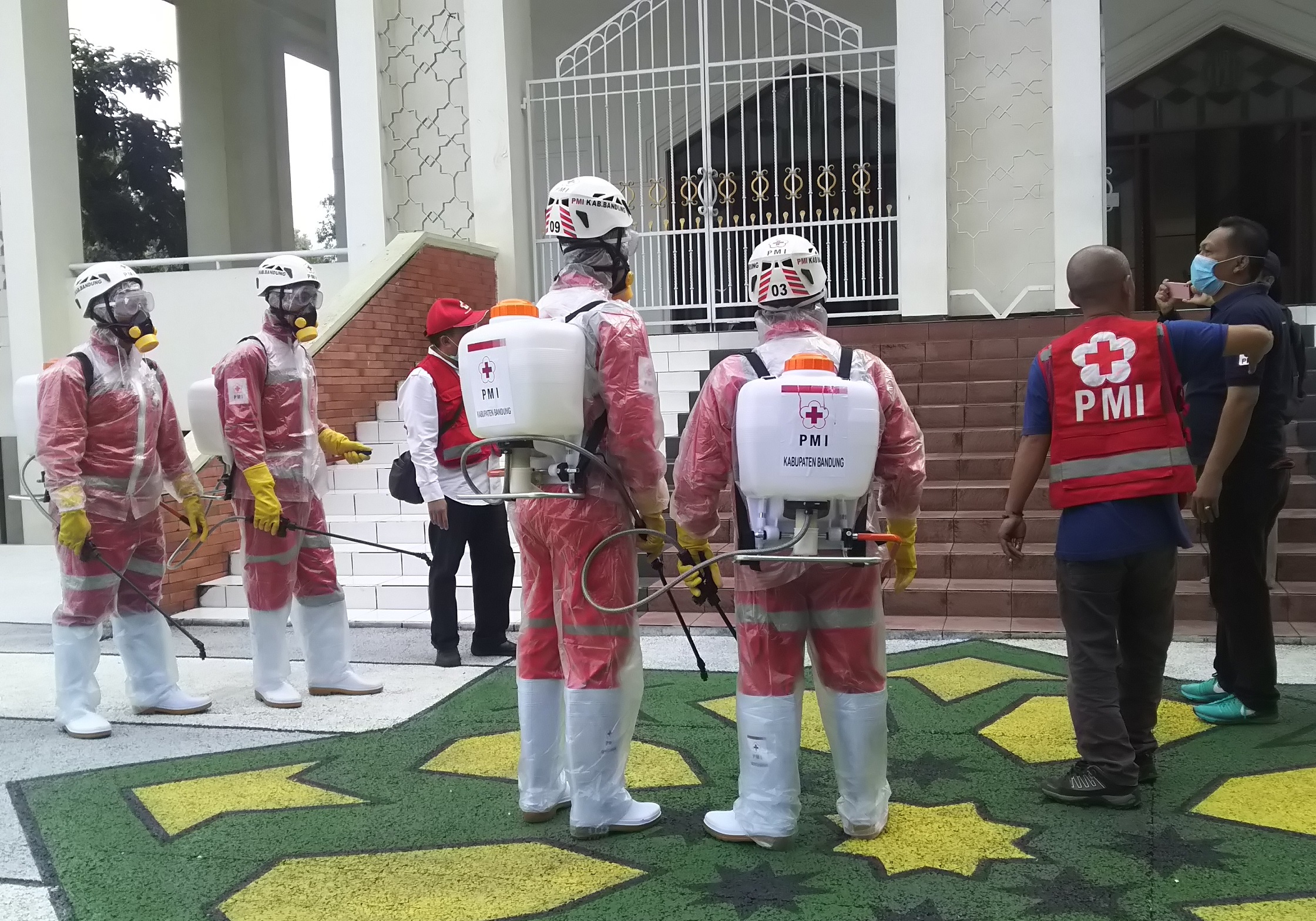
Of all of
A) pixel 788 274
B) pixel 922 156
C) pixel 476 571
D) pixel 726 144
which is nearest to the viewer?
pixel 788 274

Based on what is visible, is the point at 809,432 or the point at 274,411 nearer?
the point at 809,432

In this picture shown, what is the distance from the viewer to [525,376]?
3102 mm

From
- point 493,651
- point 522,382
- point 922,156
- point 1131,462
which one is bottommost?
point 493,651

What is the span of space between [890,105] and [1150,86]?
2.84m

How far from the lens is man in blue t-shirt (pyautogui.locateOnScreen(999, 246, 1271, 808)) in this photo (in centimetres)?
341

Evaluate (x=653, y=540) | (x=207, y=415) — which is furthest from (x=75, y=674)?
(x=653, y=540)

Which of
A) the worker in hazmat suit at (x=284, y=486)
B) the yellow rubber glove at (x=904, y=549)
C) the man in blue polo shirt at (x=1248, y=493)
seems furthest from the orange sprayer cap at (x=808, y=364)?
the worker in hazmat suit at (x=284, y=486)

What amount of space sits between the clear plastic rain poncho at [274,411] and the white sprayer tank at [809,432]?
2613 millimetres

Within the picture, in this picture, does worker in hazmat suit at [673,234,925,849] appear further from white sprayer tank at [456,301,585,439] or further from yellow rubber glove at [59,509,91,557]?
yellow rubber glove at [59,509,91,557]

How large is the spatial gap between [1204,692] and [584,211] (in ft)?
10.1

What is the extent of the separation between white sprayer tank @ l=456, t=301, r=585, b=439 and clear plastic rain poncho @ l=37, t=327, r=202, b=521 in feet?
7.15

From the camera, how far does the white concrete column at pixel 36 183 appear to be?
404 inches

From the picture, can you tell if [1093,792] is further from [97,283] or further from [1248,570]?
[97,283]

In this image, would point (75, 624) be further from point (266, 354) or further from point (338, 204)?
point (338, 204)
